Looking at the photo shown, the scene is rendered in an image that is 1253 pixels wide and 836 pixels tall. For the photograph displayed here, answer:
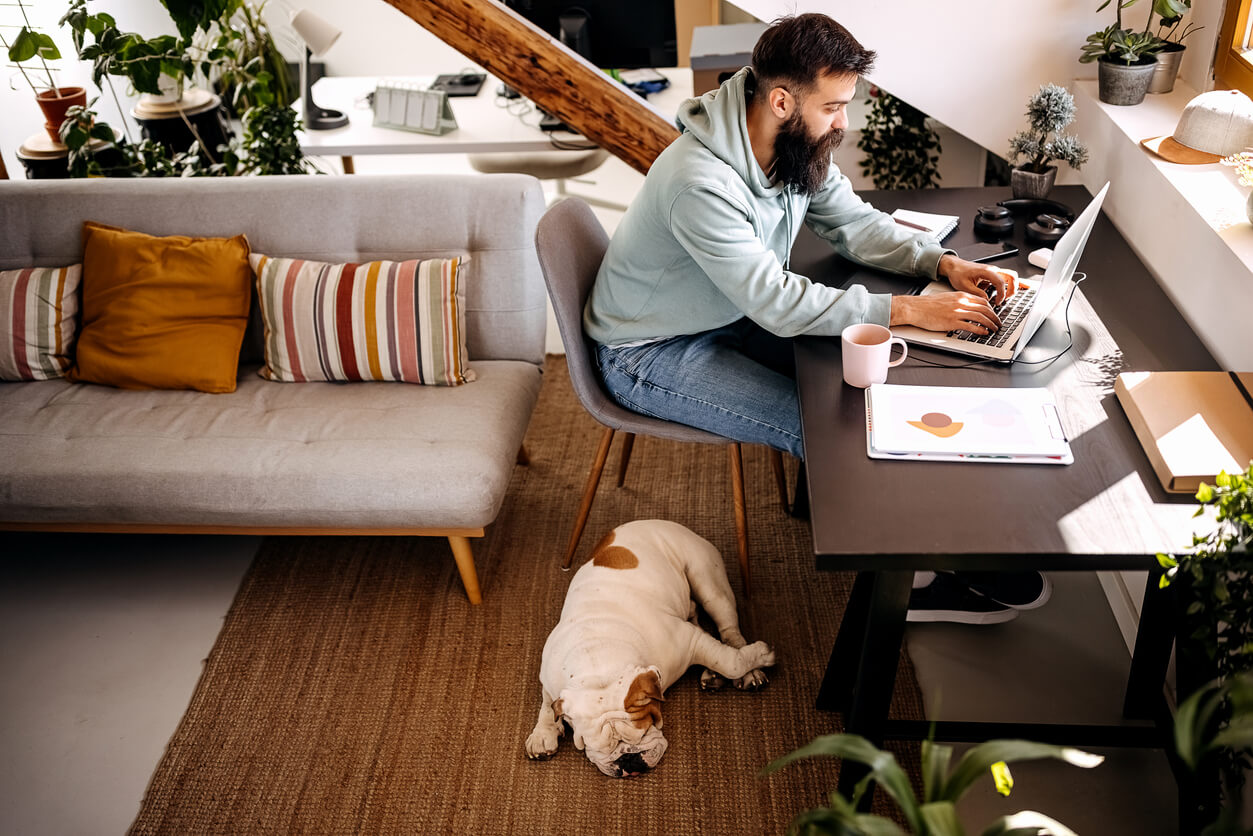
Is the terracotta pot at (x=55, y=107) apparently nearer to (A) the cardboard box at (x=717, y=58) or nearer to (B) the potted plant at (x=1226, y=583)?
(A) the cardboard box at (x=717, y=58)

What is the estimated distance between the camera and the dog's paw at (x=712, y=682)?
6.59 ft

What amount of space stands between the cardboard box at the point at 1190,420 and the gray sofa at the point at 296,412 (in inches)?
49.8

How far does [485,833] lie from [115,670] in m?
1.01

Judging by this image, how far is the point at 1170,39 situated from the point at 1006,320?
1.13m

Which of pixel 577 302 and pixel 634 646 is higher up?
pixel 577 302

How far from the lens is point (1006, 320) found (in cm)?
173

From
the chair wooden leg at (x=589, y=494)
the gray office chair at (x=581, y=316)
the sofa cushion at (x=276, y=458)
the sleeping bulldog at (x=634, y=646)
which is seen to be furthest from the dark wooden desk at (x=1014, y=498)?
the sofa cushion at (x=276, y=458)

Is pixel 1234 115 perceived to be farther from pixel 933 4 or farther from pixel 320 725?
pixel 320 725

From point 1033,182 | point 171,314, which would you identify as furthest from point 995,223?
point 171,314

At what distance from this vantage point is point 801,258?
210cm

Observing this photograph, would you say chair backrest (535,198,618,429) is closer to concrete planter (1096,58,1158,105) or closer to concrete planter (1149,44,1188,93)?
concrete planter (1096,58,1158,105)

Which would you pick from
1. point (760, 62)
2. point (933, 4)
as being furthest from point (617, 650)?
point (933, 4)

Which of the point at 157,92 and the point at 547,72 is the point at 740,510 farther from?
the point at 157,92

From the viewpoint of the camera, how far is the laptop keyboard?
168 cm
